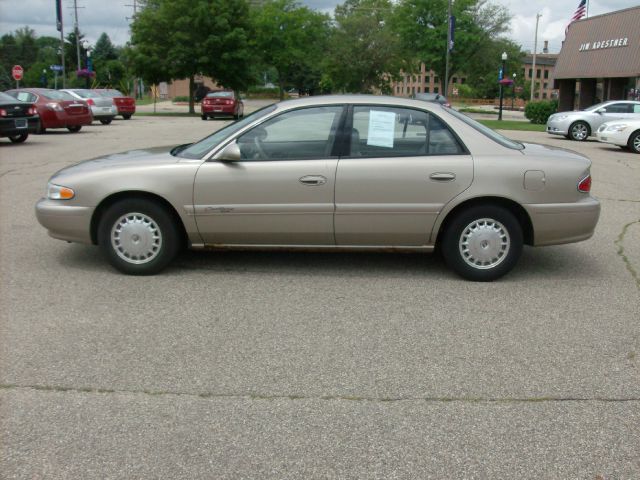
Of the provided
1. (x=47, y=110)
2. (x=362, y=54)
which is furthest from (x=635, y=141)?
(x=362, y=54)

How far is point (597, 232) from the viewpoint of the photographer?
27.5 feet

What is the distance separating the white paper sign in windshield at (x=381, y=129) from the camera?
6051 millimetres

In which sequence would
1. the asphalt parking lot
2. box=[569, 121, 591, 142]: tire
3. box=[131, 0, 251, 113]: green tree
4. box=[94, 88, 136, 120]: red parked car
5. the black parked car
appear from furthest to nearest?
box=[131, 0, 251, 113]: green tree
box=[94, 88, 136, 120]: red parked car
box=[569, 121, 591, 142]: tire
the black parked car
the asphalt parking lot

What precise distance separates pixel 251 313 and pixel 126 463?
2153 millimetres

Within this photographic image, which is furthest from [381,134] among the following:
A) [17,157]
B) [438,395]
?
[17,157]

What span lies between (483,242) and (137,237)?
9.90 ft

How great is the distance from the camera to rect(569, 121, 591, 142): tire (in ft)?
78.4

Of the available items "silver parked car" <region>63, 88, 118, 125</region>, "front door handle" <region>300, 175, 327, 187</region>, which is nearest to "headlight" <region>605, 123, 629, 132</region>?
"front door handle" <region>300, 175, 327, 187</region>

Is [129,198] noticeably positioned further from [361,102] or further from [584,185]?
[584,185]

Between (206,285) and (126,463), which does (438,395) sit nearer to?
(126,463)

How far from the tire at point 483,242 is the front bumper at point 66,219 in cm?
316

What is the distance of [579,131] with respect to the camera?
945 inches

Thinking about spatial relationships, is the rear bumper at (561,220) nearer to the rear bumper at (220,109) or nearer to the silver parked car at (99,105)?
the silver parked car at (99,105)

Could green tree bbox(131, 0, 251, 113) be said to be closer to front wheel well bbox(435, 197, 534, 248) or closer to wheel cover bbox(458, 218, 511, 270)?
front wheel well bbox(435, 197, 534, 248)
